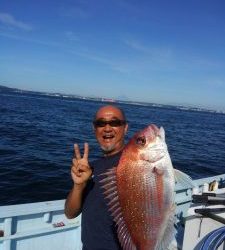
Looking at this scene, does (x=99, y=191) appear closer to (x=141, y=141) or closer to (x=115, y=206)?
(x=115, y=206)

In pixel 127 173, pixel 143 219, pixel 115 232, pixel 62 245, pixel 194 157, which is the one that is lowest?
pixel 194 157

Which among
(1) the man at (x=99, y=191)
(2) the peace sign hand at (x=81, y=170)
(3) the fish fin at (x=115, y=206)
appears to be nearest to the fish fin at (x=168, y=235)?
(3) the fish fin at (x=115, y=206)

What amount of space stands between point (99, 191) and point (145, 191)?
2.70ft

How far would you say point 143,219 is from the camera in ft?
8.43

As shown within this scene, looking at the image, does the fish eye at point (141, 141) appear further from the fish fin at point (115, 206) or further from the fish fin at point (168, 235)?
the fish fin at point (168, 235)

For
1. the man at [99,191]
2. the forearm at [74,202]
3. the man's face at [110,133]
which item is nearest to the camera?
the man at [99,191]

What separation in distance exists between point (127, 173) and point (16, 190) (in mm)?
13199

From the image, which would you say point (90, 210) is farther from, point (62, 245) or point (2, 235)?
point (62, 245)

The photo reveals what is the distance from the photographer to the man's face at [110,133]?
130 inches

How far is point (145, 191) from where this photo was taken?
251 cm

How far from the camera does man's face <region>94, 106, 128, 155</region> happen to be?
3312mm

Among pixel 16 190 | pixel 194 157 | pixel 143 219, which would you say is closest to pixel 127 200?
pixel 143 219

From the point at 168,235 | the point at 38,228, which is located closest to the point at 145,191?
the point at 168,235

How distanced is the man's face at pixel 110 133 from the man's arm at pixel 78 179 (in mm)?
278
